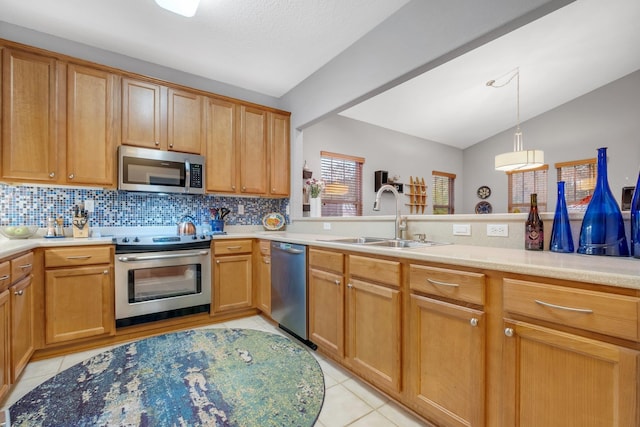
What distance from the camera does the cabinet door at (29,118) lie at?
2211 mm

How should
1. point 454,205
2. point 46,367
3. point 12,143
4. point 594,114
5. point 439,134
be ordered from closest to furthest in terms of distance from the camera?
point 46,367 < point 12,143 < point 594,114 < point 439,134 < point 454,205

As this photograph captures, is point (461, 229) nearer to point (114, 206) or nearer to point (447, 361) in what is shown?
point (447, 361)

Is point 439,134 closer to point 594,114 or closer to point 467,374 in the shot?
point 594,114

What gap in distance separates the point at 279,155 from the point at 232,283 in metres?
1.61

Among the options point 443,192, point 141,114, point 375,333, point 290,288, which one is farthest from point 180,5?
point 443,192

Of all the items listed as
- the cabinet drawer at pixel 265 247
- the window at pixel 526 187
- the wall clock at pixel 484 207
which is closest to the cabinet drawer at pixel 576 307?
the cabinet drawer at pixel 265 247

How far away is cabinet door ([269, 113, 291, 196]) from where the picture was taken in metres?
3.47

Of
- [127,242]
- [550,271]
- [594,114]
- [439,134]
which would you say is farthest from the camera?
[439,134]

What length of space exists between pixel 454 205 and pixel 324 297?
19.3ft

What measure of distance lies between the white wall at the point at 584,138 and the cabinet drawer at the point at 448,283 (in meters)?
5.57

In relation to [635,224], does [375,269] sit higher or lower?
lower

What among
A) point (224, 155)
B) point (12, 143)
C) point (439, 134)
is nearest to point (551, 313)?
point (224, 155)

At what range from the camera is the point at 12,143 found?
2.23m

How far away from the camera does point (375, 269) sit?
1702 millimetres
